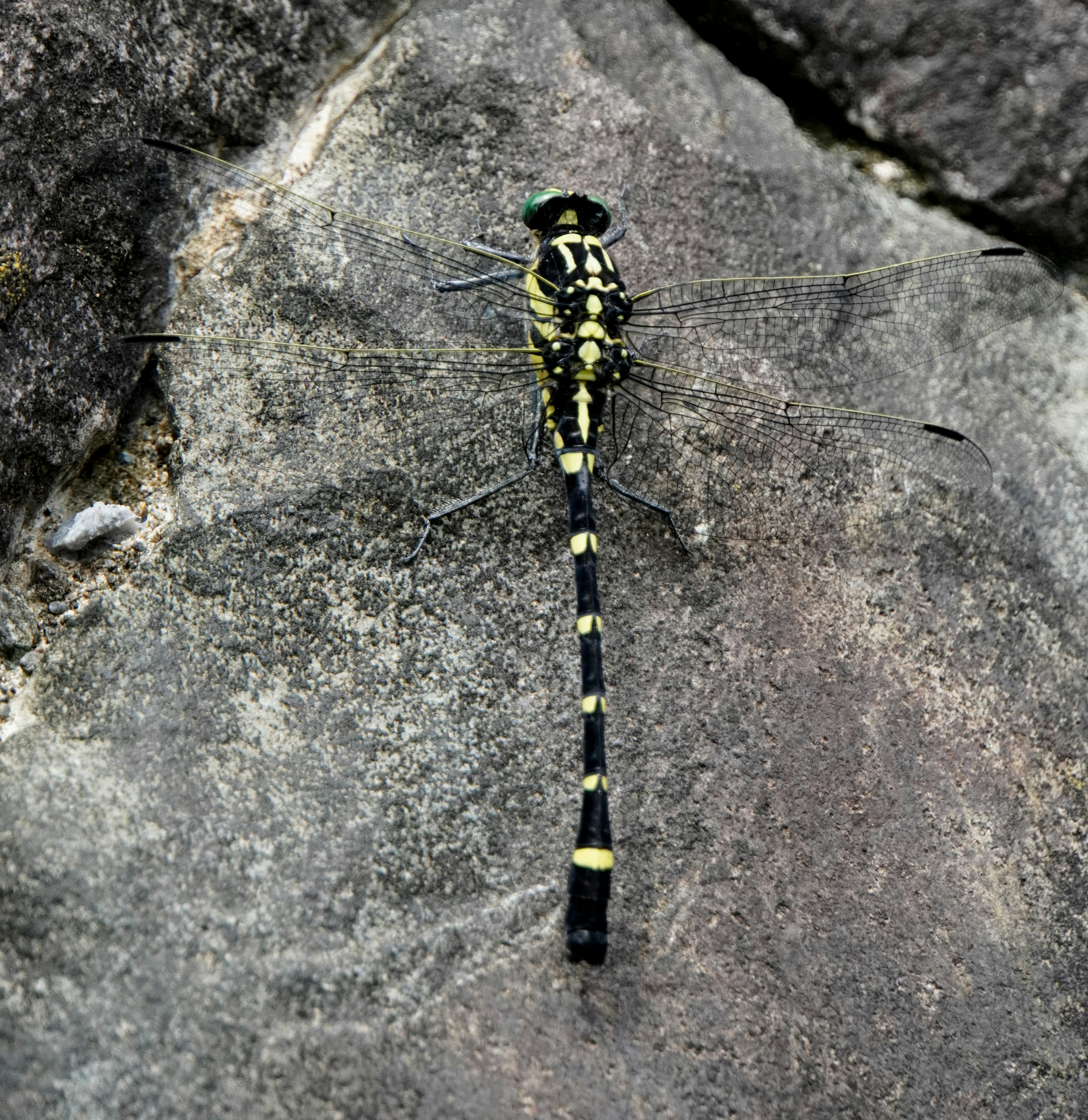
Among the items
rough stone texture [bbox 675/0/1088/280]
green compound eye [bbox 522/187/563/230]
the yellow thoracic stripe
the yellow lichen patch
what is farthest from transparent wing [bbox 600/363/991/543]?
the yellow lichen patch

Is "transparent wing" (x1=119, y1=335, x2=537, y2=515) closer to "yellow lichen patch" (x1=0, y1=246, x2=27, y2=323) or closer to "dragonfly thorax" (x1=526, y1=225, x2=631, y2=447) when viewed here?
"dragonfly thorax" (x1=526, y1=225, x2=631, y2=447)

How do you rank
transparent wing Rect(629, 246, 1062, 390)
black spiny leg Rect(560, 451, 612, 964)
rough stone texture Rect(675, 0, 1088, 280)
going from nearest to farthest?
1. black spiny leg Rect(560, 451, 612, 964)
2. transparent wing Rect(629, 246, 1062, 390)
3. rough stone texture Rect(675, 0, 1088, 280)

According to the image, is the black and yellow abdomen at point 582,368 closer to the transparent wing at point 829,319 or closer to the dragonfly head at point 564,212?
the dragonfly head at point 564,212

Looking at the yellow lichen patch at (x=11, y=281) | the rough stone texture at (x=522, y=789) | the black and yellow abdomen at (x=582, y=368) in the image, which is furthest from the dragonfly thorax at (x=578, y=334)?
the yellow lichen patch at (x=11, y=281)

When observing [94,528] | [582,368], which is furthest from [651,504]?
[94,528]

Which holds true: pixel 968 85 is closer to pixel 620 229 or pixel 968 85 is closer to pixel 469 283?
pixel 620 229
